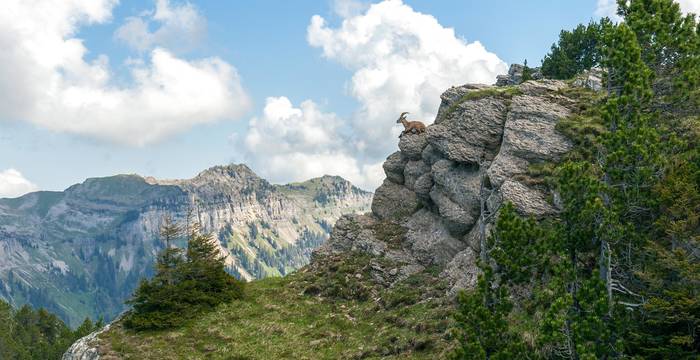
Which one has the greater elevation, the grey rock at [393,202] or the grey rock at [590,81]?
the grey rock at [590,81]

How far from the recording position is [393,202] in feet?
193

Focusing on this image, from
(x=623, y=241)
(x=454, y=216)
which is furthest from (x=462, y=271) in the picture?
(x=623, y=241)

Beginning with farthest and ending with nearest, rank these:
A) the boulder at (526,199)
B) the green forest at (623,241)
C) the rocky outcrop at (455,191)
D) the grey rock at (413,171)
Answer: the grey rock at (413,171)
the rocky outcrop at (455,191)
the boulder at (526,199)
the green forest at (623,241)

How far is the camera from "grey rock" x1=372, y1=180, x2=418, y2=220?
5719 centimetres

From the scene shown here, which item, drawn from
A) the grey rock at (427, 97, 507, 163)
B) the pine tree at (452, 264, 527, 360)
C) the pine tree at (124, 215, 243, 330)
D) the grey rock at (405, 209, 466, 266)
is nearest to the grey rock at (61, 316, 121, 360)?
the pine tree at (124, 215, 243, 330)

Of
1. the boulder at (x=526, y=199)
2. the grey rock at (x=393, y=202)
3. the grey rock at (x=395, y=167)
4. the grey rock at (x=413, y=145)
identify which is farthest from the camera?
the grey rock at (x=395, y=167)

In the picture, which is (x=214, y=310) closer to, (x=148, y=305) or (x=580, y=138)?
(x=148, y=305)

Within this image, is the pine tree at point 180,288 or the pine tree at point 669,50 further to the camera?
the pine tree at point 180,288

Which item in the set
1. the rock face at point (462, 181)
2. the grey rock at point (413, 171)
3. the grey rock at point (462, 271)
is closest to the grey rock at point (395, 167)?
the rock face at point (462, 181)

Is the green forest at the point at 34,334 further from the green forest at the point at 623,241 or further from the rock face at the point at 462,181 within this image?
the green forest at the point at 623,241

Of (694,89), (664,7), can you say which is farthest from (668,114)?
(664,7)

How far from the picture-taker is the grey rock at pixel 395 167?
61.0 metres

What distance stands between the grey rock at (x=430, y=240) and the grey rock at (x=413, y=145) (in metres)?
7.16

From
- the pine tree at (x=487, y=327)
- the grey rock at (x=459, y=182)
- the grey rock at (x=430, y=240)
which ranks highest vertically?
the grey rock at (x=459, y=182)
